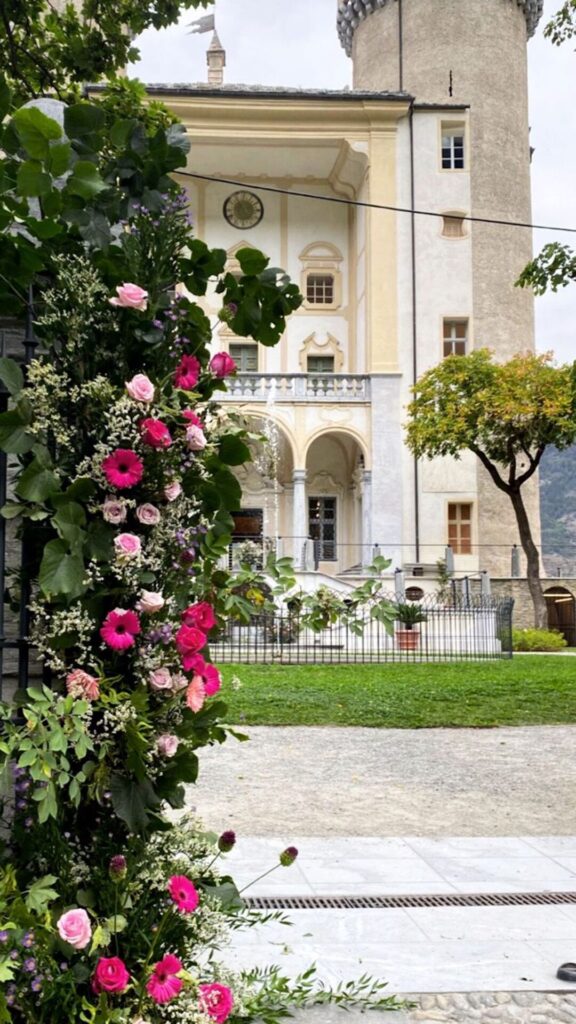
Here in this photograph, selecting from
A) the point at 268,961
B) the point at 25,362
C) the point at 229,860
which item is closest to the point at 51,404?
the point at 25,362

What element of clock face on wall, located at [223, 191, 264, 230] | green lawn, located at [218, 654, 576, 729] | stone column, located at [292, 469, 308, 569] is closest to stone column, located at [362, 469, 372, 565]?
stone column, located at [292, 469, 308, 569]

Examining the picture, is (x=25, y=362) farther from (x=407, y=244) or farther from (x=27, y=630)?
(x=407, y=244)

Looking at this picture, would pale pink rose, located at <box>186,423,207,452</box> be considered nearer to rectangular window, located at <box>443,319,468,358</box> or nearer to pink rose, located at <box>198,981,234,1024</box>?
pink rose, located at <box>198,981,234,1024</box>

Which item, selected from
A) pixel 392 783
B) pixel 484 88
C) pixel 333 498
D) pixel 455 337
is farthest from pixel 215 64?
pixel 392 783

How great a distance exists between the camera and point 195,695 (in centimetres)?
244

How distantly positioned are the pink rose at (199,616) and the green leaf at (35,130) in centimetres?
118

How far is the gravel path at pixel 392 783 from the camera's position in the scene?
625 cm

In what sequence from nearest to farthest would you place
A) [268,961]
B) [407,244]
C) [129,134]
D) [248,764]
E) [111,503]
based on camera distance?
1. [111,503]
2. [129,134]
3. [268,961]
4. [248,764]
5. [407,244]

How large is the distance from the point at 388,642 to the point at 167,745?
19.6 metres

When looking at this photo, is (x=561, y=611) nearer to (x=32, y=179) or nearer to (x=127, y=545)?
(x=127, y=545)

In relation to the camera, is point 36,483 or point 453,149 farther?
point 453,149

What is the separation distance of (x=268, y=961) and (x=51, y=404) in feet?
7.15

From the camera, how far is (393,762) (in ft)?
28.9

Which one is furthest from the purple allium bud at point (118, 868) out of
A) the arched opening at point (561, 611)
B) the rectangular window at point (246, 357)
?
the rectangular window at point (246, 357)
